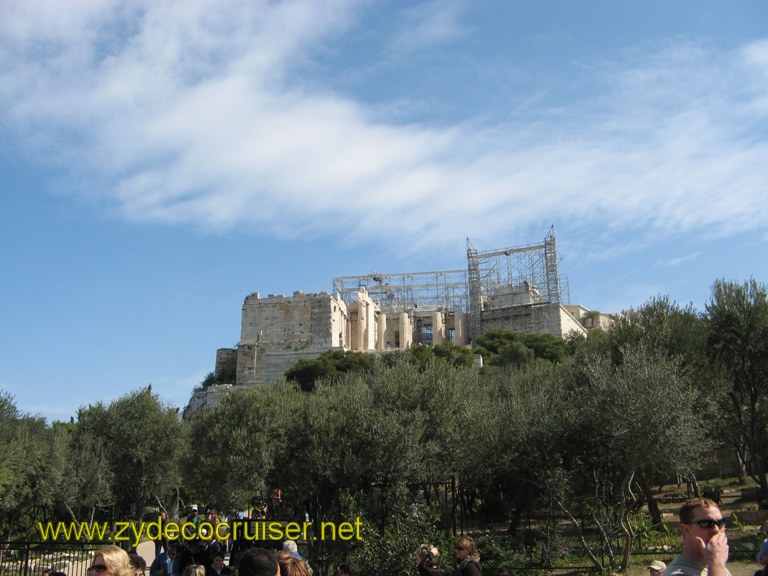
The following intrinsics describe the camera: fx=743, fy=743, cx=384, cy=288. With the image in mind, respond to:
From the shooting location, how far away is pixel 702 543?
3199 mm

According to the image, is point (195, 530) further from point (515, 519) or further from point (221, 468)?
point (221, 468)

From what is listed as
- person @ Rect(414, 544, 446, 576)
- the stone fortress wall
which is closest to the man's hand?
person @ Rect(414, 544, 446, 576)

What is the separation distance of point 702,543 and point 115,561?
2982 mm

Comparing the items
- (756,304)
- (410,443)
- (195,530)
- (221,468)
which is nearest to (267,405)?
(221,468)

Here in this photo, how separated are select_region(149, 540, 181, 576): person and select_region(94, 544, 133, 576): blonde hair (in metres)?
6.56

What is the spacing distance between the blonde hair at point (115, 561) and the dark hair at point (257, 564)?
0.70 meters

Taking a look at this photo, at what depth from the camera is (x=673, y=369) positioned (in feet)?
53.7

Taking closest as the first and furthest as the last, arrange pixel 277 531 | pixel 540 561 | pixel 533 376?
pixel 277 531 < pixel 540 561 < pixel 533 376

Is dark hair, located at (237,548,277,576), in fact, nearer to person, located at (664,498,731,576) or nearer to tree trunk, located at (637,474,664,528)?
person, located at (664,498,731,576)

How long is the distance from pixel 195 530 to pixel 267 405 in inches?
466

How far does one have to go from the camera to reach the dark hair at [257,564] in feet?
12.5

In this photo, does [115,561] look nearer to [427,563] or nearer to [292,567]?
[292,567]

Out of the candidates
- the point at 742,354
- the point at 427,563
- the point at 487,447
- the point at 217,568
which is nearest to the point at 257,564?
the point at 427,563

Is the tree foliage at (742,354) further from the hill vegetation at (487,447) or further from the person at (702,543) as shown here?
the person at (702,543)
